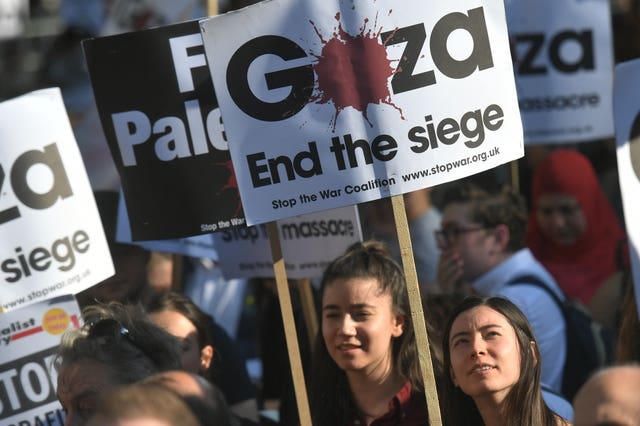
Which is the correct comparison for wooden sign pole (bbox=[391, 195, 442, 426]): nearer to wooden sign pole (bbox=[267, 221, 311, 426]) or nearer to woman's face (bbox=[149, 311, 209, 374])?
wooden sign pole (bbox=[267, 221, 311, 426])

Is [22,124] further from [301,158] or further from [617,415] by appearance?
[617,415]

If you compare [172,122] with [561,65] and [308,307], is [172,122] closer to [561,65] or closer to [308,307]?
[308,307]

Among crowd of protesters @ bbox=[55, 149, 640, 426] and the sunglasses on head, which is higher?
the sunglasses on head

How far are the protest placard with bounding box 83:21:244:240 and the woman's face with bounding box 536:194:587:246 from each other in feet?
9.36

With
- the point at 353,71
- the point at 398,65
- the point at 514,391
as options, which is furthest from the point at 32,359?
the point at 514,391

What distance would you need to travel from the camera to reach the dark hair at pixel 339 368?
465 cm

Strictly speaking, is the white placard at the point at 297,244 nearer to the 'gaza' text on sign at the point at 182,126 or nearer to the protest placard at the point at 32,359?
the 'gaza' text on sign at the point at 182,126

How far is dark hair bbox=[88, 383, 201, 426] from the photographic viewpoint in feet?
9.49

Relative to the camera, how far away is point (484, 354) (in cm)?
403

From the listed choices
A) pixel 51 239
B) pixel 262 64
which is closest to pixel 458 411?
pixel 262 64

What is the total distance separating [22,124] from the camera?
5027mm

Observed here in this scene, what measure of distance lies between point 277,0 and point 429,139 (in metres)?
0.70

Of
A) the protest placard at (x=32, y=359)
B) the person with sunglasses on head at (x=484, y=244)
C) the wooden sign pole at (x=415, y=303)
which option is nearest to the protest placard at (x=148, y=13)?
the person with sunglasses on head at (x=484, y=244)

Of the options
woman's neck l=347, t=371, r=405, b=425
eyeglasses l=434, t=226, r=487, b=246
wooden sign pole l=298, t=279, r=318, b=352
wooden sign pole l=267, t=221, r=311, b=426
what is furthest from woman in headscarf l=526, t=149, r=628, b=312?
wooden sign pole l=267, t=221, r=311, b=426
